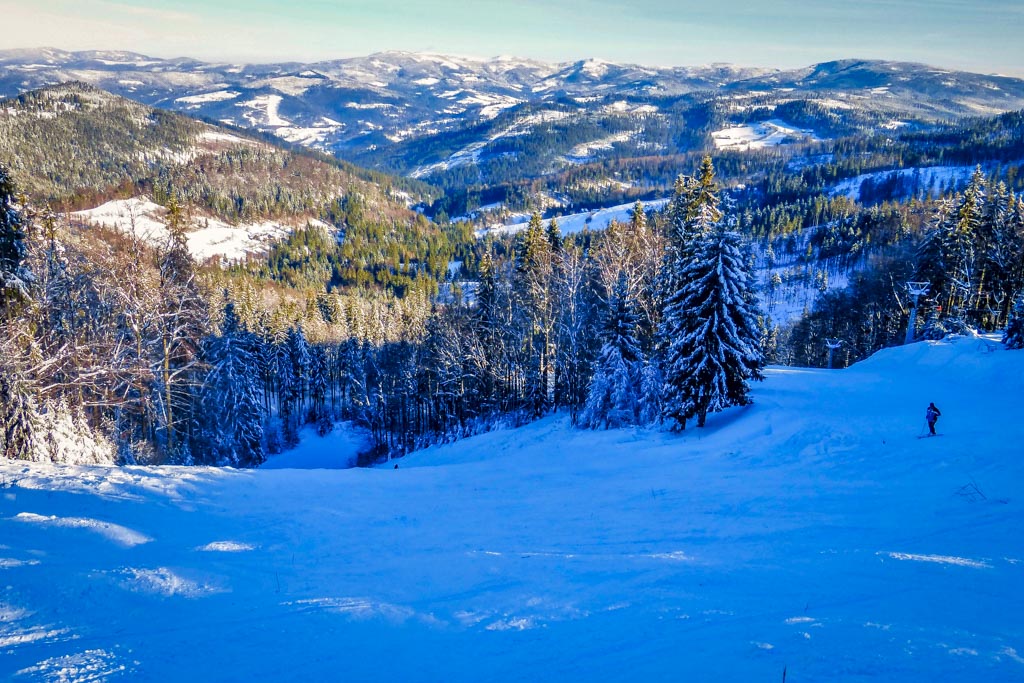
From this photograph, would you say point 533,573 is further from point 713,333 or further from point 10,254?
point 10,254

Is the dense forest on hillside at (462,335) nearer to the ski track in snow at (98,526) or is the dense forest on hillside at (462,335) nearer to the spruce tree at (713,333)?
the spruce tree at (713,333)

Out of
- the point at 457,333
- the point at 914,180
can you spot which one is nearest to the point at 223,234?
the point at 457,333

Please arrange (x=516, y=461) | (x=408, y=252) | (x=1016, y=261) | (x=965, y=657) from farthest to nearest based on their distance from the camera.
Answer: (x=408, y=252) → (x=1016, y=261) → (x=516, y=461) → (x=965, y=657)

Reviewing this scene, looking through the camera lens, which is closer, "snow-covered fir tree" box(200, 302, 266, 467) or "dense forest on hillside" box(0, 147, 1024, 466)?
"dense forest on hillside" box(0, 147, 1024, 466)

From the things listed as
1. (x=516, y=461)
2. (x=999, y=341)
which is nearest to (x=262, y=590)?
(x=516, y=461)

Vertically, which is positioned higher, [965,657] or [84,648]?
[965,657]

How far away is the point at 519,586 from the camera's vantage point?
7.80 metres

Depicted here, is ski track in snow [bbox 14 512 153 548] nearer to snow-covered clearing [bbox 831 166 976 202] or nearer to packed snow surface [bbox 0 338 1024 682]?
packed snow surface [bbox 0 338 1024 682]

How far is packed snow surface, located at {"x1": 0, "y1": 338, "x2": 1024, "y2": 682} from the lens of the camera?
587cm

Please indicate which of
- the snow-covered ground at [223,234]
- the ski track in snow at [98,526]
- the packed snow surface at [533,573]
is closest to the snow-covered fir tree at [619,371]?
the packed snow surface at [533,573]

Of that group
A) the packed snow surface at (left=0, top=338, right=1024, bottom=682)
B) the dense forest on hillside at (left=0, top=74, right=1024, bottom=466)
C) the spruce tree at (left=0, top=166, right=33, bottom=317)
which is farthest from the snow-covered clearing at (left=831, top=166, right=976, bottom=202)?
the spruce tree at (left=0, top=166, right=33, bottom=317)

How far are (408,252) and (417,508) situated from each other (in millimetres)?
159810

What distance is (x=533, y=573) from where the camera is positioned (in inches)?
323

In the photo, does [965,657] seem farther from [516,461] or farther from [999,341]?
[999,341]
